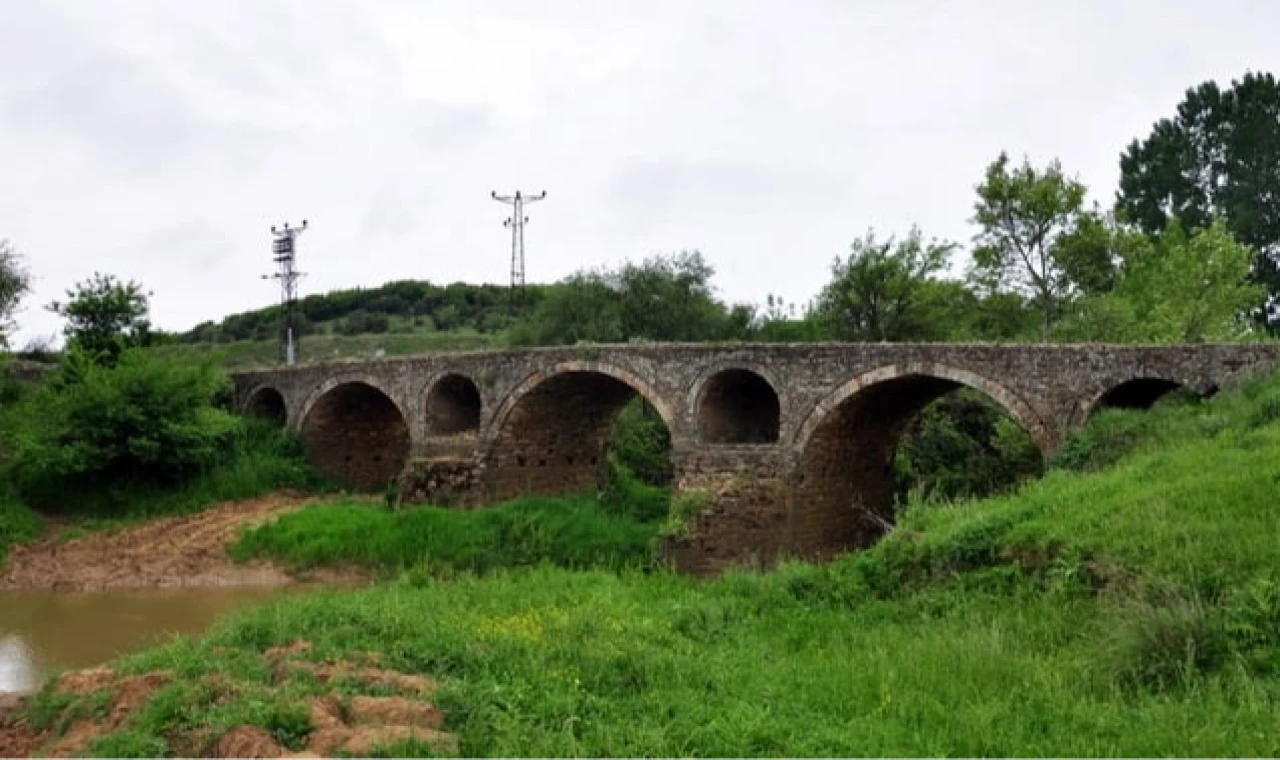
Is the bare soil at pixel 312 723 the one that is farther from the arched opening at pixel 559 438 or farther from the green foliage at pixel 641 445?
the green foliage at pixel 641 445

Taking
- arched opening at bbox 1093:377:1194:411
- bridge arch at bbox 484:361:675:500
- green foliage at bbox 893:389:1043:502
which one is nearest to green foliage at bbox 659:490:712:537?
bridge arch at bbox 484:361:675:500

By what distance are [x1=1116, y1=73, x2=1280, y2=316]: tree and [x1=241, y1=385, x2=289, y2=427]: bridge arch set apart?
27.6 m

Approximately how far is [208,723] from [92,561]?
51.7 feet

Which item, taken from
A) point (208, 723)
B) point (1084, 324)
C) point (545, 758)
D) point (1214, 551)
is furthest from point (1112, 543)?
point (1084, 324)


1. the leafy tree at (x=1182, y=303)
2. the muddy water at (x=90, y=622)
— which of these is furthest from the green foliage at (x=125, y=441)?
the leafy tree at (x=1182, y=303)

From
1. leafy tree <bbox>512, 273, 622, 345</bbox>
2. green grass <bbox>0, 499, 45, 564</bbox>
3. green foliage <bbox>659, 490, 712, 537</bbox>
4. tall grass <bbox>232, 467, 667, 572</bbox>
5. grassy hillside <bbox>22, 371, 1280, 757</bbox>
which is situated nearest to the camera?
grassy hillside <bbox>22, 371, 1280, 757</bbox>

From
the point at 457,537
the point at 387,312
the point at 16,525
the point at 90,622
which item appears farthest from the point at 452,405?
the point at 387,312

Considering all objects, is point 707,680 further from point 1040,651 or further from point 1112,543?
point 1112,543

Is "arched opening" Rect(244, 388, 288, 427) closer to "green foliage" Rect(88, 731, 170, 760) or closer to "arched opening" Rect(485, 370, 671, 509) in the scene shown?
"arched opening" Rect(485, 370, 671, 509)

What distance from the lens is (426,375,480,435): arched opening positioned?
78.4ft

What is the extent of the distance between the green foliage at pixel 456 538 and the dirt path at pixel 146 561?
2.12ft

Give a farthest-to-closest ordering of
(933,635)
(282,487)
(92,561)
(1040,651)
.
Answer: (282,487) → (92,561) → (933,635) → (1040,651)

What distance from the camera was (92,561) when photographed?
65.1 feet

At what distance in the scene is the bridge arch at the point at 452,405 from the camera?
23797 millimetres
